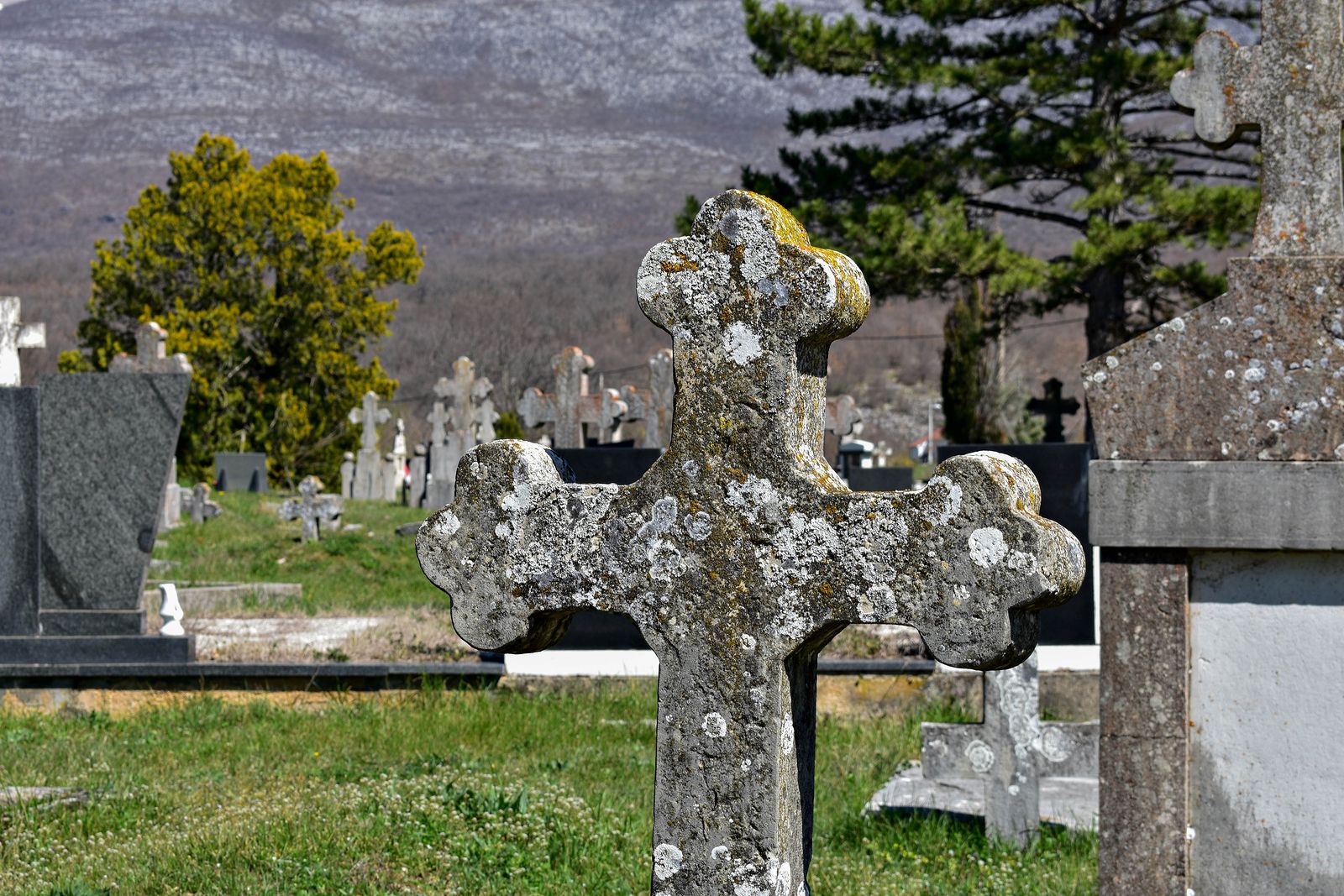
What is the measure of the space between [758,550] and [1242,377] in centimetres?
201

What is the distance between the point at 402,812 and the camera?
566cm

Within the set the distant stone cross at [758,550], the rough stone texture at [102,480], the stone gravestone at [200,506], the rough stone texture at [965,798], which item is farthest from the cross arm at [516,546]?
the stone gravestone at [200,506]

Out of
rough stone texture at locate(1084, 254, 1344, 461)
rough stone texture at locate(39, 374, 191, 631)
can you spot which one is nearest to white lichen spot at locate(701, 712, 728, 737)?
rough stone texture at locate(1084, 254, 1344, 461)

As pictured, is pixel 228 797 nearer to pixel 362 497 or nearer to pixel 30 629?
pixel 30 629

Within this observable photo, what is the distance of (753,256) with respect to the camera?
2.80 meters

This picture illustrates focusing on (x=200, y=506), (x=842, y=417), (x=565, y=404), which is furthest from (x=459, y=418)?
(x=565, y=404)

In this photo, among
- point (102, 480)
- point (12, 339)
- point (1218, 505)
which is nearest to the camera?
point (1218, 505)

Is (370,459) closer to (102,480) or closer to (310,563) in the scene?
(310,563)

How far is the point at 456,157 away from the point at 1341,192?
13750 centimetres

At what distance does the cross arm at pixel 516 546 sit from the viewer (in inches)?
117

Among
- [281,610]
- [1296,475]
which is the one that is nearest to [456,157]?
[281,610]

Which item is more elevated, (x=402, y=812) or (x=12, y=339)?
(x=12, y=339)

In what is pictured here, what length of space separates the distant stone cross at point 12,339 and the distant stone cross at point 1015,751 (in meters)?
6.33

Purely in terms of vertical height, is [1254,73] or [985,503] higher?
[1254,73]
